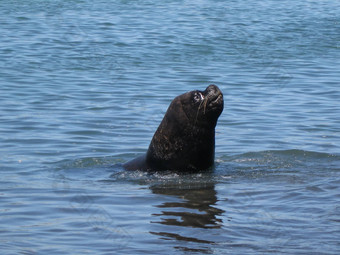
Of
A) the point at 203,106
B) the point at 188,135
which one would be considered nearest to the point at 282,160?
the point at 188,135

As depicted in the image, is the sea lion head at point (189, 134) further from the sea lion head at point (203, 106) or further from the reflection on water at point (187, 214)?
the reflection on water at point (187, 214)

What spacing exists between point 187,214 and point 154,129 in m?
4.47

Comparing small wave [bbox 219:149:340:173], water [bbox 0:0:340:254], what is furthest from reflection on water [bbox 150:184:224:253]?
small wave [bbox 219:149:340:173]

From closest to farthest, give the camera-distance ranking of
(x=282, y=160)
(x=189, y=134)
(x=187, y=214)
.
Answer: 1. (x=187, y=214)
2. (x=189, y=134)
3. (x=282, y=160)

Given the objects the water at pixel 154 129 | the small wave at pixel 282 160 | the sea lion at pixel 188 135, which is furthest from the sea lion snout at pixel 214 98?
the small wave at pixel 282 160

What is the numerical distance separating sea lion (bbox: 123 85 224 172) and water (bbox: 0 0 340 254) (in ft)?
0.83

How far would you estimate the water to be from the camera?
6773 millimetres

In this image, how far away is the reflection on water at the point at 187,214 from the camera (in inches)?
261

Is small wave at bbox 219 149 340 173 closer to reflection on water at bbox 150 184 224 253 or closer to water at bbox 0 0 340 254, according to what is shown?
water at bbox 0 0 340 254

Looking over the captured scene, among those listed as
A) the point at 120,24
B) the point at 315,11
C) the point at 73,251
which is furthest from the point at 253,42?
the point at 73,251

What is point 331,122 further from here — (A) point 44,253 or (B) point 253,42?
(B) point 253,42

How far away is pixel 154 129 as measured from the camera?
11.8 metres

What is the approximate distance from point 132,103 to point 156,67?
3322mm

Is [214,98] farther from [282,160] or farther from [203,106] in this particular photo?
[282,160]
